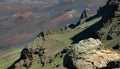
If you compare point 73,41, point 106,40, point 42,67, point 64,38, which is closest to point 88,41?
point 106,40

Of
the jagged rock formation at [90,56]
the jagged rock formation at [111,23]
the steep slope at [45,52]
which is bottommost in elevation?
the steep slope at [45,52]

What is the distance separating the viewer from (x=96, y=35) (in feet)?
516

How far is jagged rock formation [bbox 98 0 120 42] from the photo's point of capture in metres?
148

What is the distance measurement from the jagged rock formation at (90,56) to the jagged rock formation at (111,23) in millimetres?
69140

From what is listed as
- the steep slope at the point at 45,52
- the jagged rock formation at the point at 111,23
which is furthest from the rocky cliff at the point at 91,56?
the steep slope at the point at 45,52

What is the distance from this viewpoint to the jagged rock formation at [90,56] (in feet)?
239

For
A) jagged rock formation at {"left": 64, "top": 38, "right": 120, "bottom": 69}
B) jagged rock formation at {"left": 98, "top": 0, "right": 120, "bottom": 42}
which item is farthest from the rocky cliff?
jagged rock formation at {"left": 98, "top": 0, "right": 120, "bottom": 42}

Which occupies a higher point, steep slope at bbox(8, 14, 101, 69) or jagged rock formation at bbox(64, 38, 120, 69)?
jagged rock formation at bbox(64, 38, 120, 69)

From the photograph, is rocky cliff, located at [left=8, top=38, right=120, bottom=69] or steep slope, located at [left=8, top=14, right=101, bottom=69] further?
steep slope, located at [left=8, top=14, right=101, bottom=69]

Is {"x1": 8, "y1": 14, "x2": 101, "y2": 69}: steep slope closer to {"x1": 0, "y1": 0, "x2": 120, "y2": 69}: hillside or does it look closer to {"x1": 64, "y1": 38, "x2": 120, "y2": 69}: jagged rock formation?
{"x1": 0, "y1": 0, "x2": 120, "y2": 69}: hillside

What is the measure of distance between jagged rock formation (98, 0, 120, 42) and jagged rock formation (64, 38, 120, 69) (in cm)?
6914

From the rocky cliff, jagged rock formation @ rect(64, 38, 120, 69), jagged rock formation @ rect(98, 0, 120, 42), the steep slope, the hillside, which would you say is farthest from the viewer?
the steep slope

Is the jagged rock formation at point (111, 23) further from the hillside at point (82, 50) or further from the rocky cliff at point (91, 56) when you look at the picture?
the rocky cliff at point (91, 56)

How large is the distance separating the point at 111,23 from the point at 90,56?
81.8m
